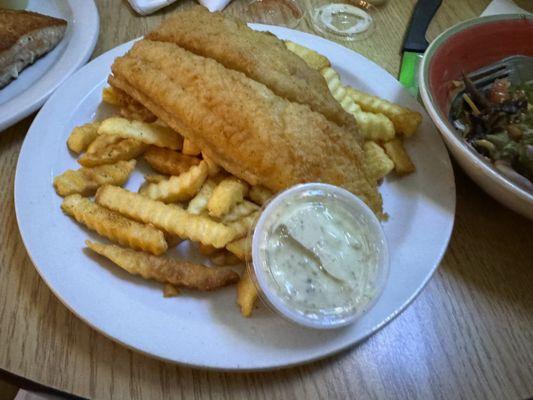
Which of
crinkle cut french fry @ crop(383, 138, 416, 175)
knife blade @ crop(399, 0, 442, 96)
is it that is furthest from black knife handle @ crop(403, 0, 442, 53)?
crinkle cut french fry @ crop(383, 138, 416, 175)

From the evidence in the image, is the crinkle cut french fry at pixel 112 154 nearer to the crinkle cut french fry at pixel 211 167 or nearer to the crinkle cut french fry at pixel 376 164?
the crinkle cut french fry at pixel 211 167

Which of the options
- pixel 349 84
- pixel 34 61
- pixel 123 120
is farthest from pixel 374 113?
pixel 34 61

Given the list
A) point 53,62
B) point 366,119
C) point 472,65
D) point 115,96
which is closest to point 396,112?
point 366,119

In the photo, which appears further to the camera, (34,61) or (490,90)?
(34,61)

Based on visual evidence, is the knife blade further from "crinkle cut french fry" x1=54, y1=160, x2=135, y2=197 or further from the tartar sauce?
"crinkle cut french fry" x1=54, y1=160, x2=135, y2=197

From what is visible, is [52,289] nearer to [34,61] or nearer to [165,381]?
[165,381]

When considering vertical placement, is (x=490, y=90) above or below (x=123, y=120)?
below

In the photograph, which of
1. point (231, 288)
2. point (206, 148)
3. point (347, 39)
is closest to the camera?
point (231, 288)

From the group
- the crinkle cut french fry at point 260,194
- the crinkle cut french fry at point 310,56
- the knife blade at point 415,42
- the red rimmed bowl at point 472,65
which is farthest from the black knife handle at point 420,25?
the crinkle cut french fry at point 260,194
